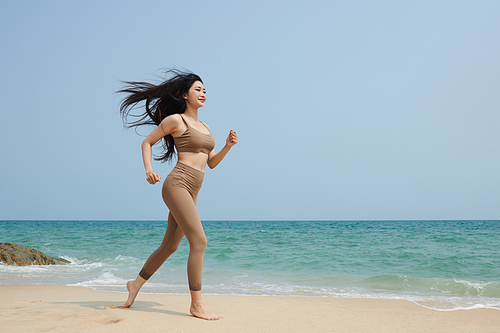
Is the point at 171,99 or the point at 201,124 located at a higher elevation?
the point at 171,99

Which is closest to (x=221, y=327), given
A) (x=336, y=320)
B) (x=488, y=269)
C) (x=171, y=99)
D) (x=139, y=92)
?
(x=336, y=320)

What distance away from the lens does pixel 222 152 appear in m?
3.61

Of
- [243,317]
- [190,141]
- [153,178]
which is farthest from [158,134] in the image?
[243,317]

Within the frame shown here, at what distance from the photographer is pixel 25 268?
27.3 ft

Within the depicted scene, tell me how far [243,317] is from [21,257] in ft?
26.9

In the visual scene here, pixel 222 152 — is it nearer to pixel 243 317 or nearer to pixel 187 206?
pixel 187 206

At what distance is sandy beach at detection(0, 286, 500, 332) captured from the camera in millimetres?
2861

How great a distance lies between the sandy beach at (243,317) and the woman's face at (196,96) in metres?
1.92

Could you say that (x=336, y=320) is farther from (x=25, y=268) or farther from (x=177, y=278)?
(x=25, y=268)

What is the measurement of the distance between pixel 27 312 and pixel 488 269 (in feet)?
31.2

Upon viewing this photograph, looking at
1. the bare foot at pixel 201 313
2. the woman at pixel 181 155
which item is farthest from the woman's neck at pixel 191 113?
the bare foot at pixel 201 313

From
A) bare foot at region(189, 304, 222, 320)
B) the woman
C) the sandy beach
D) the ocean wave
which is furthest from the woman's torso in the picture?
the ocean wave

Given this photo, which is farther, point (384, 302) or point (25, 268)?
point (25, 268)

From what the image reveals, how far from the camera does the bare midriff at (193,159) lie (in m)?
3.36
